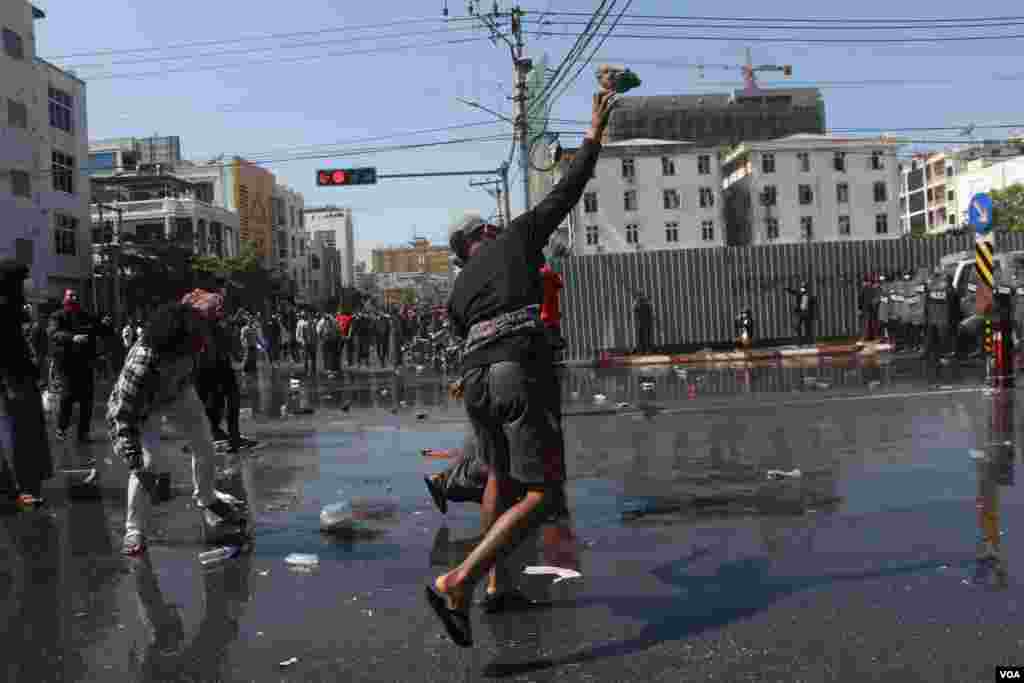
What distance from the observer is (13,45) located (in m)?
46.2

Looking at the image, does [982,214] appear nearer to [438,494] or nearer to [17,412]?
[438,494]

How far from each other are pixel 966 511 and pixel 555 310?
16.1ft

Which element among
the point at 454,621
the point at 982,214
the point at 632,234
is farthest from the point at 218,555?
the point at 632,234

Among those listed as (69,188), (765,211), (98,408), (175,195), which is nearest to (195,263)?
(69,188)

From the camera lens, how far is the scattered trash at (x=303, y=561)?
5605 mm

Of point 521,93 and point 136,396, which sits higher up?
point 521,93

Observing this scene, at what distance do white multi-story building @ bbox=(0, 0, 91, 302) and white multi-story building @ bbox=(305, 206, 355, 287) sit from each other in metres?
111

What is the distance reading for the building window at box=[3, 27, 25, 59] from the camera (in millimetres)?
45469

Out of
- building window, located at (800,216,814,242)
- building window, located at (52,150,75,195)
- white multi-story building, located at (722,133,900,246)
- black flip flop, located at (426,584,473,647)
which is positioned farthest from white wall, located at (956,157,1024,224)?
black flip flop, located at (426,584,473,647)

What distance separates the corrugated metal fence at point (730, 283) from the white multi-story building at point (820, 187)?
6112cm

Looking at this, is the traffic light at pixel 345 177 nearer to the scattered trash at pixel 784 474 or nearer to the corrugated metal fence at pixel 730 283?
the corrugated metal fence at pixel 730 283

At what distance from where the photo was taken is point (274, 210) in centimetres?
10906

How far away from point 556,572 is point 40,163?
161 ft

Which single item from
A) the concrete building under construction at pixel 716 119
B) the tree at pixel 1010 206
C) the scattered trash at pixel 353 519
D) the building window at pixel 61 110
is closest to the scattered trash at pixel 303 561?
the scattered trash at pixel 353 519
